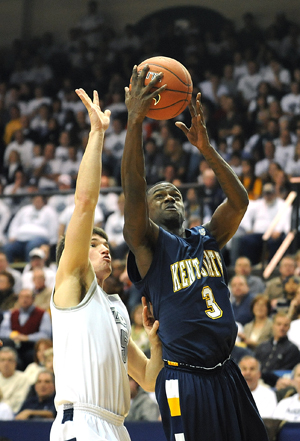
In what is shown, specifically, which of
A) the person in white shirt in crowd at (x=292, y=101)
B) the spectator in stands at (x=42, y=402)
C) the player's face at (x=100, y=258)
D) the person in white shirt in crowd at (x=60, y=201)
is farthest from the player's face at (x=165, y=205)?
the person in white shirt in crowd at (x=292, y=101)

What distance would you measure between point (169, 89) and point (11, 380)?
5.71 m

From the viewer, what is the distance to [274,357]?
782cm

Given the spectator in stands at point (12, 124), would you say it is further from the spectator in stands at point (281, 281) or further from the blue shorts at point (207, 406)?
the blue shorts at point (207, 406)

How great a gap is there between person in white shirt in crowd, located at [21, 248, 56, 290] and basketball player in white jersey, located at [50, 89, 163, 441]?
22.2 ft

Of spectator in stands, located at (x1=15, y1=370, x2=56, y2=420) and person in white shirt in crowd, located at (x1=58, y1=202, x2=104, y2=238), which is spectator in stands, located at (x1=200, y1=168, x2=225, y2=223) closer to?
person in white shirt in crowd, located at (x1=58, y1=202, x2=104, y2=238)

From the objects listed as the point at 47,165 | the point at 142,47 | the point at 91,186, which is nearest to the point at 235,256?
the point at 47,165

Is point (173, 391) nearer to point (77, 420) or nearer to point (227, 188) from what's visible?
point (77, 420)

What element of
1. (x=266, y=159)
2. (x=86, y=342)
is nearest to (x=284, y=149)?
(x=266, y=159)

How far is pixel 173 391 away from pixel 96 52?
48.8 ft

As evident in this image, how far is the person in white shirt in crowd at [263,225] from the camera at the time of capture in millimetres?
9992

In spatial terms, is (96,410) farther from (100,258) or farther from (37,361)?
(37,361)

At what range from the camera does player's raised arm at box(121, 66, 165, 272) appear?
3.67 metres

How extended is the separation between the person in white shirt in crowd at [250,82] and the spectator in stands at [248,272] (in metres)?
5.77

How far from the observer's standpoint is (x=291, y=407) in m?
6.88
